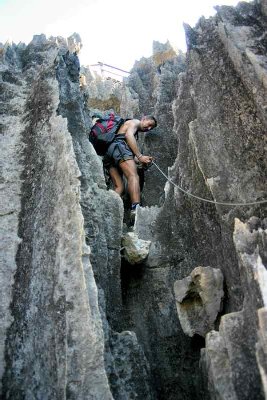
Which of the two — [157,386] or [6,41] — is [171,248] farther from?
[6,41]

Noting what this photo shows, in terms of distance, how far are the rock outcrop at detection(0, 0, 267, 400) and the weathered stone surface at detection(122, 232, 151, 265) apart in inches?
4.4

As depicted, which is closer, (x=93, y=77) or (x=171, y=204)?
(x=171, y=204)

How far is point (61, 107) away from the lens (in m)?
7.40

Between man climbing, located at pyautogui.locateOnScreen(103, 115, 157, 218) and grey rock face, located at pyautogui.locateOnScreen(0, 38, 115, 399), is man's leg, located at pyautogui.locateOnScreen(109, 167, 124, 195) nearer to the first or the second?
man climbing, located at pyautogui.locateOnScreen(103, 115, 157, 218)

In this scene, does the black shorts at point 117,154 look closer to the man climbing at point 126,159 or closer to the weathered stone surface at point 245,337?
the man climbing at point 126,159

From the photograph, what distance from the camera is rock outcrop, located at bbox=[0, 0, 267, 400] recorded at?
4875mm

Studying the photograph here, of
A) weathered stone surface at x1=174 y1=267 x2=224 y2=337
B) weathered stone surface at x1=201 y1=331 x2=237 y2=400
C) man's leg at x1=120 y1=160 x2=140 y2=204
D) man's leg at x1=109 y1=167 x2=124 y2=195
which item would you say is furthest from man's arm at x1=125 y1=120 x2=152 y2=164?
weathered stone surface at x1=201 y1=331 x2=237 y2=400

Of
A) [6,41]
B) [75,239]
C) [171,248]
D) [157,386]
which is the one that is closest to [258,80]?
[171,248]

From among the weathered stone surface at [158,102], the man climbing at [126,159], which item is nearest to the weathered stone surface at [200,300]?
the man climbing at [126,159]

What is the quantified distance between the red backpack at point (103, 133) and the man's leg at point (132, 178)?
0.69 metres

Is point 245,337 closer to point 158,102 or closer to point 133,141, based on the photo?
point 133,141

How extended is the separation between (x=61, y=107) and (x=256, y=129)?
356 cm

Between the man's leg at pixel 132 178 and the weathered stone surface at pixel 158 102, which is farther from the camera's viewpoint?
the weathered stone surface at pixel 158 102

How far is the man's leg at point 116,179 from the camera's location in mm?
9141
